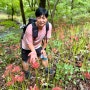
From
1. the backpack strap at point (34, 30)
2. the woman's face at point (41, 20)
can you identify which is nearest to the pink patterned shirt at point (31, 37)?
the backpack strap at point (34, 30)

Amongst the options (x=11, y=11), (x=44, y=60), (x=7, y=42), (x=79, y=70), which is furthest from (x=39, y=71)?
(x=11, y=11)

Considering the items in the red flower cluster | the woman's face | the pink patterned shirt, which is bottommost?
the red flower cluster

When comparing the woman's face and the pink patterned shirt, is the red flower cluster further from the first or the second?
the woman's face

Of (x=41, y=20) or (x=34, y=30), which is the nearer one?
(x=41, y=20)

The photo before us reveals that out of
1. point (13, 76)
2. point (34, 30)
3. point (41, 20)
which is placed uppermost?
point (41, 20)

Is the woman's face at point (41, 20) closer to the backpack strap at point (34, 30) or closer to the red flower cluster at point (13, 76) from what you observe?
the backpack strap at point (34, 30)

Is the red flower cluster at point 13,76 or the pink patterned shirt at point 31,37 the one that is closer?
the red flower cluster at point 13,76

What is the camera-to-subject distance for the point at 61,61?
532cm

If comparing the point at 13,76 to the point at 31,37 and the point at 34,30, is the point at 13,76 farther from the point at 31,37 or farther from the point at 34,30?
the point at 34,30

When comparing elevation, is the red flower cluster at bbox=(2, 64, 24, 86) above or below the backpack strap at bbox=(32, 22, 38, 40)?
below

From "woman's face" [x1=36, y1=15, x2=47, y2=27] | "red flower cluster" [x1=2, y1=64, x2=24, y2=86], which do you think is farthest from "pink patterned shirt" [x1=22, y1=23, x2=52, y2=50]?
"red flower cluster" [x1=2, y1=64, x2=24, y2=86]

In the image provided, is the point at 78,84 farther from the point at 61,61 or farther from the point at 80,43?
the point at 80,43

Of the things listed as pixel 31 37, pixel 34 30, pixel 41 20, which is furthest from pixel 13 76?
pixel 41 20

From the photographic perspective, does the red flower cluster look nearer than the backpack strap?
Yes
